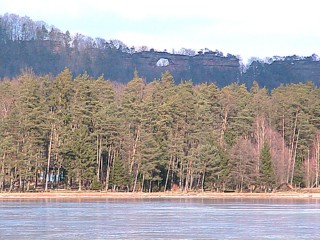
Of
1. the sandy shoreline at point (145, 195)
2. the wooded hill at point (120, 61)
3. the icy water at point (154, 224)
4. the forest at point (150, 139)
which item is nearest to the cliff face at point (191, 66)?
the wooded hill at point (120, 61)

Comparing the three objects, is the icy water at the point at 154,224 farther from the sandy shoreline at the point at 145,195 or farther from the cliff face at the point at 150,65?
the cliff face at the point at 150,65

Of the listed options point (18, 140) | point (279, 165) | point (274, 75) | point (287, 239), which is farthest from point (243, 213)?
point (274, 75)

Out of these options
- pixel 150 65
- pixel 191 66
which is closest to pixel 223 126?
pixel 191 66

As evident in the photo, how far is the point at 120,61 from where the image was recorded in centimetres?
17900

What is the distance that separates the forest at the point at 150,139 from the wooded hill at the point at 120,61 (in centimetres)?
7191

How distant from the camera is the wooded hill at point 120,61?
172 meters

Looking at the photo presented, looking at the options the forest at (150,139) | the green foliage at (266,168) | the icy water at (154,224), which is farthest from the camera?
the green foliage at (266,168)

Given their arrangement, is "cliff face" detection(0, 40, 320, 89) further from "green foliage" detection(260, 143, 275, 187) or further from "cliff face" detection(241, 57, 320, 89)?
"green foliage" detection(260, 143, 275, 187)

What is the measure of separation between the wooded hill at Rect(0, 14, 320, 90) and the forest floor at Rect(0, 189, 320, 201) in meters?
83.8

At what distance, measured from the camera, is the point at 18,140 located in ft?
263

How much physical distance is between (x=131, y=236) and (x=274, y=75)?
14499 centimetres

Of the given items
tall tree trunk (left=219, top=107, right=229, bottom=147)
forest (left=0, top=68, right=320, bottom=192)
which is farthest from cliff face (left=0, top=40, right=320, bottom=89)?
forest (left=0, top=68, right=320, bottom=192)

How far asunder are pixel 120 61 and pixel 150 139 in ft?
316

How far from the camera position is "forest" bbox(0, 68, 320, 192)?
82188 millimetres
